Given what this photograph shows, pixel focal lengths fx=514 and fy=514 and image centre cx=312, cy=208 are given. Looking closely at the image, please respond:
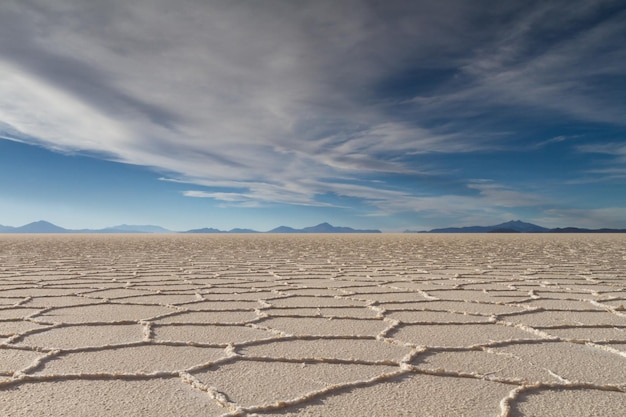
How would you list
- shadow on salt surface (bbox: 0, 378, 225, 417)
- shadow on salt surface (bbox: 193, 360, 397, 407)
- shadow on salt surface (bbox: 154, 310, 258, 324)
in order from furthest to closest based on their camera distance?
shadow on salt surface (bbox: 154, 310, 258, 324) < shadow on salt surface (bbox: 193, 360, 397, 407) < shadow on salt surface (bbox: 0, 378, 225, 417)

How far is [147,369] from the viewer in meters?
1.51

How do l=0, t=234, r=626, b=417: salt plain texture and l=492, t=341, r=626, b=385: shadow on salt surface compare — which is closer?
l=0, t=234, r=626, b=417: salt plain texture

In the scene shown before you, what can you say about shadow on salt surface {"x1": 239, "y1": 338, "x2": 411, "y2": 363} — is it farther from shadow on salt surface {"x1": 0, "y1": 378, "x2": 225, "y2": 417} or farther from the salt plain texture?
shadow on salt surface {"x1": 0, "y1": 378, "x2": 225, "y2": 417}

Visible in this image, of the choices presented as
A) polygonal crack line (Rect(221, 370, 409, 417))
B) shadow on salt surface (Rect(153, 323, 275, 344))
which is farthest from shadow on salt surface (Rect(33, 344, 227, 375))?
polygonal crack line (Rect(221, 370, 409, 417))

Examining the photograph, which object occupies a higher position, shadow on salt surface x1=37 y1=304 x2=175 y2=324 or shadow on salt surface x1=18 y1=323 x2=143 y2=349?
shadow on salt surface x1=37 y1=304 x2=175 y2=324

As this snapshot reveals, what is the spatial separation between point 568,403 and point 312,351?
78cm

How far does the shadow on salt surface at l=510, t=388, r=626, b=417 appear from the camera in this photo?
120 centimetres

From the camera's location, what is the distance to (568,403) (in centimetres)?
126

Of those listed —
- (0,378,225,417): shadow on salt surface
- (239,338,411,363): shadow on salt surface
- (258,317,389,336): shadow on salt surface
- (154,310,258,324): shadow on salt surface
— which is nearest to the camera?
(0,378,225,417): shadow on salt surface

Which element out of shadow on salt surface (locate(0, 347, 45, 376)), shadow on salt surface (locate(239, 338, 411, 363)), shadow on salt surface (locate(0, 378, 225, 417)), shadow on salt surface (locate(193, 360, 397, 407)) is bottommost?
shadow on salt surface (locate(0, 378, 225, 417))

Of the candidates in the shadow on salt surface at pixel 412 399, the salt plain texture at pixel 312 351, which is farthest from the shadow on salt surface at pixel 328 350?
the shadow on salt surface at pixel 412 399

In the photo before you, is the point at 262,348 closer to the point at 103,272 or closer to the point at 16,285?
the point at 16,285

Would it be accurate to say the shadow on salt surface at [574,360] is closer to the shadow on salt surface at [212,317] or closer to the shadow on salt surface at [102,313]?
the shadow on salt surface at [212,317]

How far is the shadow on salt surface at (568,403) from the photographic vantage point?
3.93 feet
